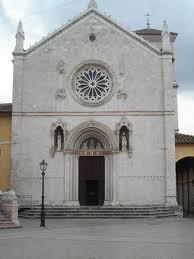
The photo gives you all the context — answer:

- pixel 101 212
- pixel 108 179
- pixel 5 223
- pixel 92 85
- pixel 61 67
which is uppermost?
pixel 61 67

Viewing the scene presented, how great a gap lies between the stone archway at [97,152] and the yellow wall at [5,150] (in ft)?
15.5

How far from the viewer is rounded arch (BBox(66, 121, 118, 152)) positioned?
36.3 metres

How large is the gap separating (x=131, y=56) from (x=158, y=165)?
29.0 ft

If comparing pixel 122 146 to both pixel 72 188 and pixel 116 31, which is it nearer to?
pixel 72 188

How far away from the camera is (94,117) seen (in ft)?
121

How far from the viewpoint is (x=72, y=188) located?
36.3 meters

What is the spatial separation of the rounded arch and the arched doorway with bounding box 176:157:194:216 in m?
8.52

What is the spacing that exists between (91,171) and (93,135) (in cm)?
283

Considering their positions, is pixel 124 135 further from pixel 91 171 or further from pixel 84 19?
pixel 84 19

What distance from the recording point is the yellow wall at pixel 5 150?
122ft

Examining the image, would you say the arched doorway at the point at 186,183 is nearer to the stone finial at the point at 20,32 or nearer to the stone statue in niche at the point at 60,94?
the stone statue in niche at the point at 60,94

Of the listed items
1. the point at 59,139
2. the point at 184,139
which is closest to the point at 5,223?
the point at 59,139

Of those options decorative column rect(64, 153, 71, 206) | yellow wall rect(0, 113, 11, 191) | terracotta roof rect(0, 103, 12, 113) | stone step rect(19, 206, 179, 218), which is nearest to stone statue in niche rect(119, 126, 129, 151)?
decorative column rect(64, 153, 71, 206)

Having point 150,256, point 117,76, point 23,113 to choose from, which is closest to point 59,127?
point 23,113
